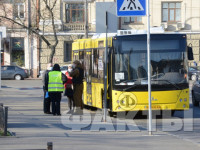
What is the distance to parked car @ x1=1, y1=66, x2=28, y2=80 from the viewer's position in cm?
4991

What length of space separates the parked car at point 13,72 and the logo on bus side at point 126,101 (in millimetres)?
32997

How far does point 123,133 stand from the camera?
13.9 metres

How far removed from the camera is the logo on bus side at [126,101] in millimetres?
17688

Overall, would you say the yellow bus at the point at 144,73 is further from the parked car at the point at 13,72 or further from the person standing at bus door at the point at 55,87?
the parked car at the point at 13,72

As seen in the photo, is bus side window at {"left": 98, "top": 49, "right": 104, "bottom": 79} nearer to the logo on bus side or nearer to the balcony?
the logo on bus side

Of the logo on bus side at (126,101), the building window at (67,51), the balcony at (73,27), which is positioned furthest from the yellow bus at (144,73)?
the building window at (67,51)

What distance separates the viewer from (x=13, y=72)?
50.0m

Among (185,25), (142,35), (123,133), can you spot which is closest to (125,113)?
(142,35)

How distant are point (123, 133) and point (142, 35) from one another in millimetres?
4992

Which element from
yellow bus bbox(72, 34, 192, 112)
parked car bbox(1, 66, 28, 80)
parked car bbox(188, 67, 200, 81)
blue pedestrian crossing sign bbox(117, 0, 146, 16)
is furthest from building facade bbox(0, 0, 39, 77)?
blue pedestrian crossing sign bbox(117, 0, 146, 16)

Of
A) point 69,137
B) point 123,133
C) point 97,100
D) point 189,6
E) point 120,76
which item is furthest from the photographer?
point 189,6

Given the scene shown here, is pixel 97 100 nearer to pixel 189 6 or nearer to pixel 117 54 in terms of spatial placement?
pixel 117 54

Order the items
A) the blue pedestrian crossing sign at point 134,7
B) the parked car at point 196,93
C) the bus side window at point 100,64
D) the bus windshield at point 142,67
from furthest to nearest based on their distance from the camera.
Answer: the parked car at point 196,93
the bus side window at point 100,64
the bus windshield at point 142,67
the blue pedestrian crossing sign at point 134,7

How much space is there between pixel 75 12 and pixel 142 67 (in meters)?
35.3
